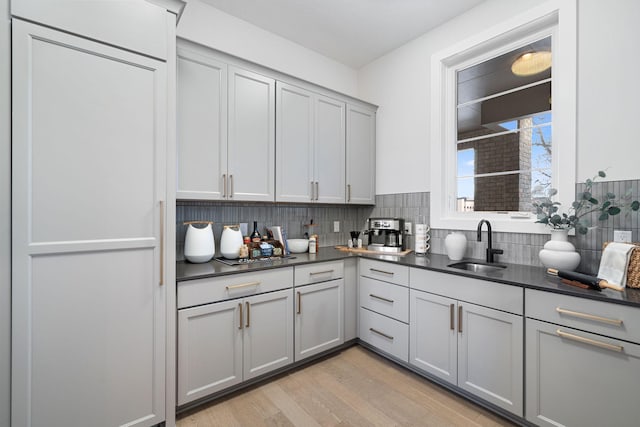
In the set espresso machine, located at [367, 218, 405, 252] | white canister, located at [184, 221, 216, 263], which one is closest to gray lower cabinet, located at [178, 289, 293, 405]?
white canister, located at [184, 221, 216, 263]

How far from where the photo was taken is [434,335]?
2053mm

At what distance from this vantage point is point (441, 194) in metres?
2.69

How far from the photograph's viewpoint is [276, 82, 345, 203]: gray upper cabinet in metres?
2.50

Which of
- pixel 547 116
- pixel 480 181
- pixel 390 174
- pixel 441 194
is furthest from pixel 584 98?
pixel 390 174

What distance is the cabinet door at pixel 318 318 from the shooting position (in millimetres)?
2271

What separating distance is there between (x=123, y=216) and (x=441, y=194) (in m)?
2.42

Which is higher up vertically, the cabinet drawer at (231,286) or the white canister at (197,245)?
the white canister at (197,245)

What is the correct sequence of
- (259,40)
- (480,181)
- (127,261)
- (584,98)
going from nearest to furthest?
(127,261), (584,98), (480,181), (259,40)

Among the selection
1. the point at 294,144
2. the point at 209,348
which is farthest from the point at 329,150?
the point at 209,348

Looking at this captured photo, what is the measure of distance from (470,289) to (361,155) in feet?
5.74

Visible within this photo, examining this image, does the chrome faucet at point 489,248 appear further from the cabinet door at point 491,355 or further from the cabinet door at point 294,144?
the cabinet door at point 294,144

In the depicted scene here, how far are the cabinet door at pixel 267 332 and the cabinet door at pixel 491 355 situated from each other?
3.87ft

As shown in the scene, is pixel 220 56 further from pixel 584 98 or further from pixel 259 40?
pixel 584 98

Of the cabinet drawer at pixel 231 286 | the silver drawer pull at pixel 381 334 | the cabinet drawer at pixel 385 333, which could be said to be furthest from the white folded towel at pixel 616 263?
the cabinet drawer at pixel 231 286
